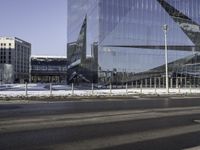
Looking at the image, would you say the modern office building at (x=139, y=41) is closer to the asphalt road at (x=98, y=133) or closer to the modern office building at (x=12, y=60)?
the asphalt road at (x=98, y=133)

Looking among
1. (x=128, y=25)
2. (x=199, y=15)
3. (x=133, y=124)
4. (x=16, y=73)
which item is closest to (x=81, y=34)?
(x=128, y=25)

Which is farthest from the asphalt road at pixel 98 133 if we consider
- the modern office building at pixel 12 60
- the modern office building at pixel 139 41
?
the modern office building at pixel 12 60

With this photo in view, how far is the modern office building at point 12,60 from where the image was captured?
168625mm

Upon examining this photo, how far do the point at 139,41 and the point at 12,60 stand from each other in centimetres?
11876

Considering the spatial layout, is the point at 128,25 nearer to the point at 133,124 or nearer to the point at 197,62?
the point at 197,62

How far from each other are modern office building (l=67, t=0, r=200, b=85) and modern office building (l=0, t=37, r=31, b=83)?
9155cm

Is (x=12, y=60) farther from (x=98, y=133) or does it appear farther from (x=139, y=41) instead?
(x=98, y=133)

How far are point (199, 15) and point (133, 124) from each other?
69.9 m

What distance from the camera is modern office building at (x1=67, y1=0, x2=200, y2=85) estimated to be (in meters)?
69.4

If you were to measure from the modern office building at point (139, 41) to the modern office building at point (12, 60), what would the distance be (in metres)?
91.5

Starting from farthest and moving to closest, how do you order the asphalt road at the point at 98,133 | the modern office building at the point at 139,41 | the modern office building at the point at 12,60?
the modern office building at the point at 12,60
the modern office building at the point at 139,41
the asphalt road at the point at 98,133

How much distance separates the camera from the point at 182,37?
77688mm

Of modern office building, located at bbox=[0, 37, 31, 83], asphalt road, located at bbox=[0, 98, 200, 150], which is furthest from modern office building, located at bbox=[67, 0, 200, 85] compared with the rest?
modern office building, located at bbox=[0, 37, 31, 83]

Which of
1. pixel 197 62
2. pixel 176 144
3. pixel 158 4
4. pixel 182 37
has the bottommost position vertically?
pixel 176 144
